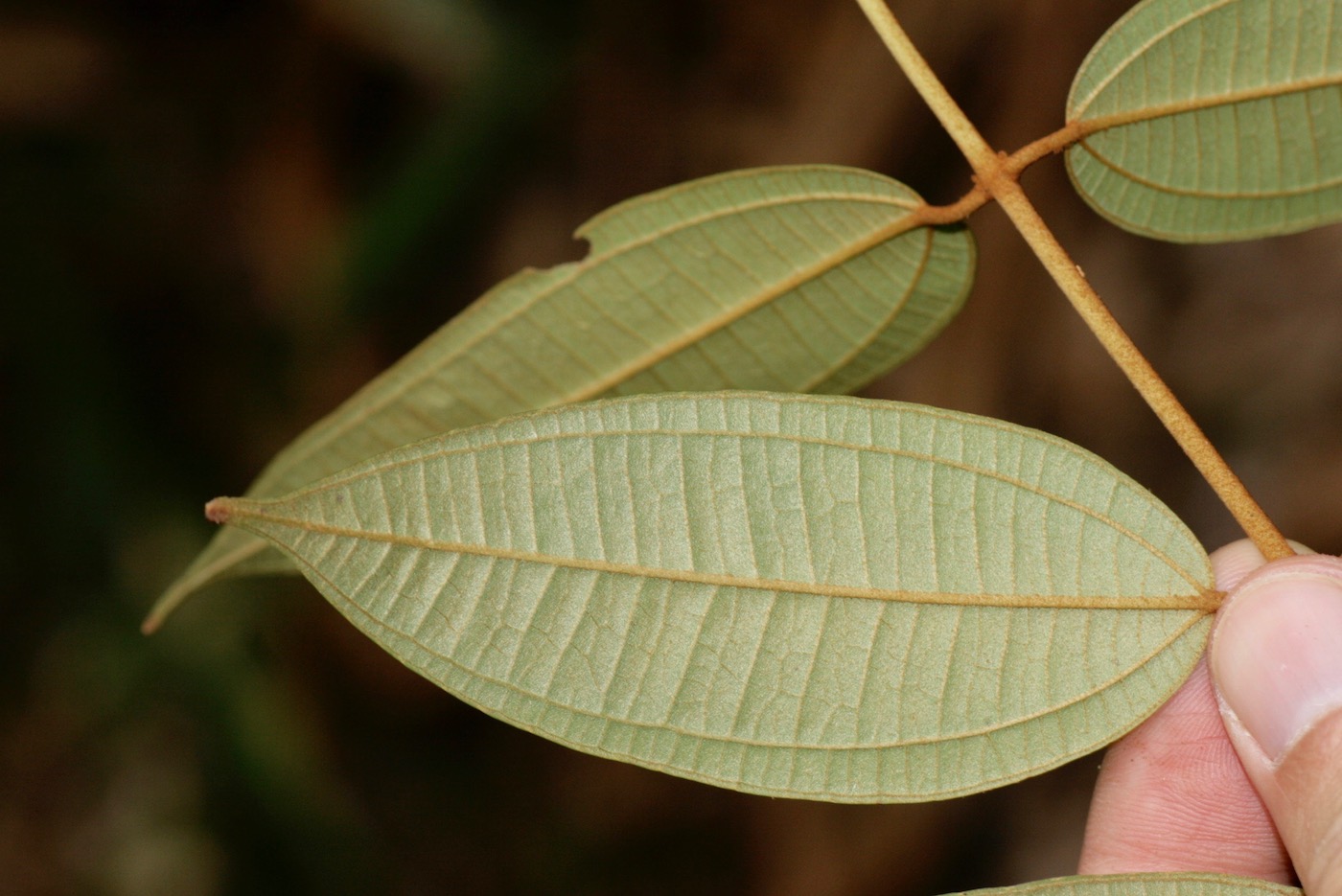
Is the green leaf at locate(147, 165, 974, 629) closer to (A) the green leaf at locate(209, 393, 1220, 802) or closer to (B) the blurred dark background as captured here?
(A) the green leaf at locate(209, 393, 1220, 802)

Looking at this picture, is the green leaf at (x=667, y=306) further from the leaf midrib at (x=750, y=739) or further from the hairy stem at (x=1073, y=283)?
the leaf midrib at (x=750, y=739)

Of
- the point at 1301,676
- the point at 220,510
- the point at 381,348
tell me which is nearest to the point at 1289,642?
the point at 1301,676

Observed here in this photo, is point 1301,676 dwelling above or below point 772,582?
above

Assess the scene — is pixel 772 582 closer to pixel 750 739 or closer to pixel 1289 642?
pixel 750 739

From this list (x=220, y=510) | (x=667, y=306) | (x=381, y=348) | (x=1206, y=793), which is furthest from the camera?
(x=381, y=348)

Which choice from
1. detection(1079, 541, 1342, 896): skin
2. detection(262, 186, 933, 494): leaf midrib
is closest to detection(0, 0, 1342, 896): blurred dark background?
detection(1079, 541, 1342, 896): skin
